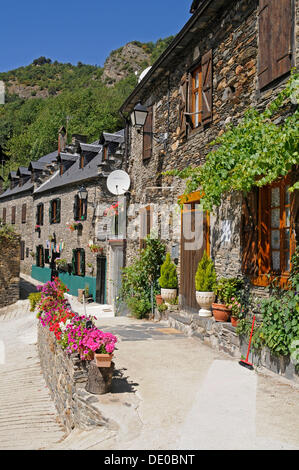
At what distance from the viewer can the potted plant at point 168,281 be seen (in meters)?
8.50

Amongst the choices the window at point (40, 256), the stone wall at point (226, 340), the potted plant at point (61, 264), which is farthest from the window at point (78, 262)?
the stone wall at point (226, 340)

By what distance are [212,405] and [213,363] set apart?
1.52 metres

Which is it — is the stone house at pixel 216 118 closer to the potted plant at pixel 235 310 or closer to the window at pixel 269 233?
the window at pixel 269 233

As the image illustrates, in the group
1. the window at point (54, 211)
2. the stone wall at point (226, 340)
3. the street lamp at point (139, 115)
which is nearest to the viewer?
the stone wall at point (226, 340)

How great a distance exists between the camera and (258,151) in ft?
15.7

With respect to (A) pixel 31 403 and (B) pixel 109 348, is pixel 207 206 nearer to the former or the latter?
(B) pixel 109 348

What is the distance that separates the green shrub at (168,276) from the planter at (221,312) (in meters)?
2.19

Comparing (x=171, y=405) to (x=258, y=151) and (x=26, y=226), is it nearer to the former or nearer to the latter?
(x=258, y=151)

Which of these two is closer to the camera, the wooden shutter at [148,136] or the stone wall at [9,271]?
the wooden shutter at [148,136]

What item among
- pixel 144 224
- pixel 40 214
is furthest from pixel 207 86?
pixel 40 214

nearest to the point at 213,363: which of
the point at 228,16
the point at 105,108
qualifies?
the point at 228,16

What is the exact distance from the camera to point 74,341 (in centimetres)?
487

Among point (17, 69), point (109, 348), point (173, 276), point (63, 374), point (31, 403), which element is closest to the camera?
point (109, 348)

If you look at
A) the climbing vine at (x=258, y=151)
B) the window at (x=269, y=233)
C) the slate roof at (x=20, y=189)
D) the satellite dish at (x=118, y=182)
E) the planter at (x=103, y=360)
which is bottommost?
the planter at (x=103, y=360)
